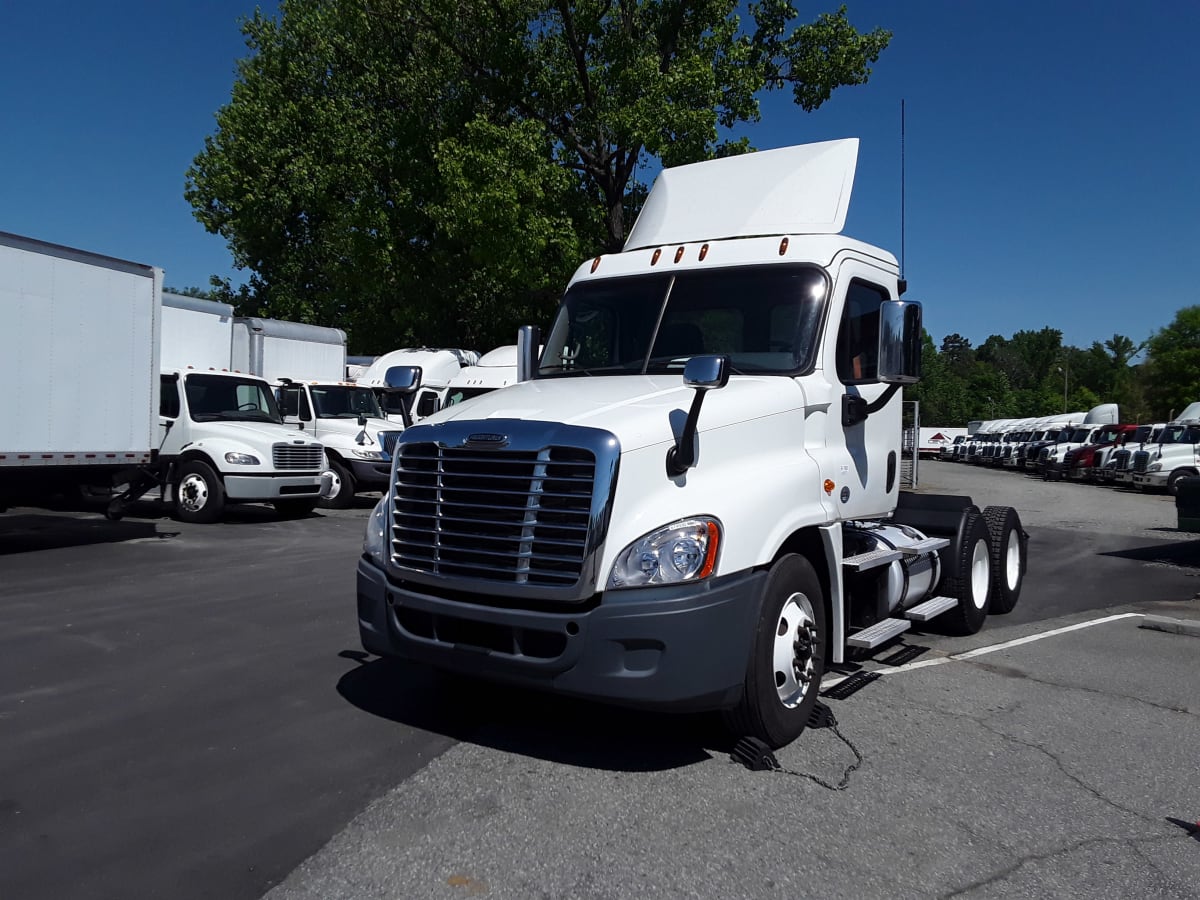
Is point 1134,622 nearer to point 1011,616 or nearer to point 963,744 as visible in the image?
point 1011,616

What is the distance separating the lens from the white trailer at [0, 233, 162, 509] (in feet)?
34.1

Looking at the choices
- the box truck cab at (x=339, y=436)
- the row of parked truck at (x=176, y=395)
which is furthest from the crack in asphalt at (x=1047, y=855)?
the box truck cab at (x=339, y=436)

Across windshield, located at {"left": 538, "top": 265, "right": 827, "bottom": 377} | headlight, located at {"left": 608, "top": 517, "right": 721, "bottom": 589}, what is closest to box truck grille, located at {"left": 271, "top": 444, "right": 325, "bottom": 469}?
windshield, located at {"left": 538, "top": 265, "right": 827, "bottom": 377}

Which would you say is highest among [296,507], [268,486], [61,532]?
[268,486]

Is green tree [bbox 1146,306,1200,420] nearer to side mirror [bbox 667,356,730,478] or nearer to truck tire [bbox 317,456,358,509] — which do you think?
truck tire [bbox 317,456,358,509]

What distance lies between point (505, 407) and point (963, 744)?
116 inches

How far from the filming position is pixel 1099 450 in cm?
3331

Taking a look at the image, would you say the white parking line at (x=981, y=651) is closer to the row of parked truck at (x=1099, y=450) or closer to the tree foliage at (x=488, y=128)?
the row of parked truck at (x=1099, y=450)

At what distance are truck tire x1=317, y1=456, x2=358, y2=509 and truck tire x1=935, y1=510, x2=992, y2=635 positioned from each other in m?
12.1

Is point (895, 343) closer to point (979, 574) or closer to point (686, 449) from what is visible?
point (686, 449)

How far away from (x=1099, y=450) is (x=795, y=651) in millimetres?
32698

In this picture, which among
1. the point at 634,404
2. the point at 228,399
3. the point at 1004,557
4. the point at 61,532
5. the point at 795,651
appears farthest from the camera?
the point at 228,399

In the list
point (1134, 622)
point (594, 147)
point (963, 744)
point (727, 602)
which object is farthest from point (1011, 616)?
point (594, 147)

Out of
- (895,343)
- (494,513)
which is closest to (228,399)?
(494,513)
